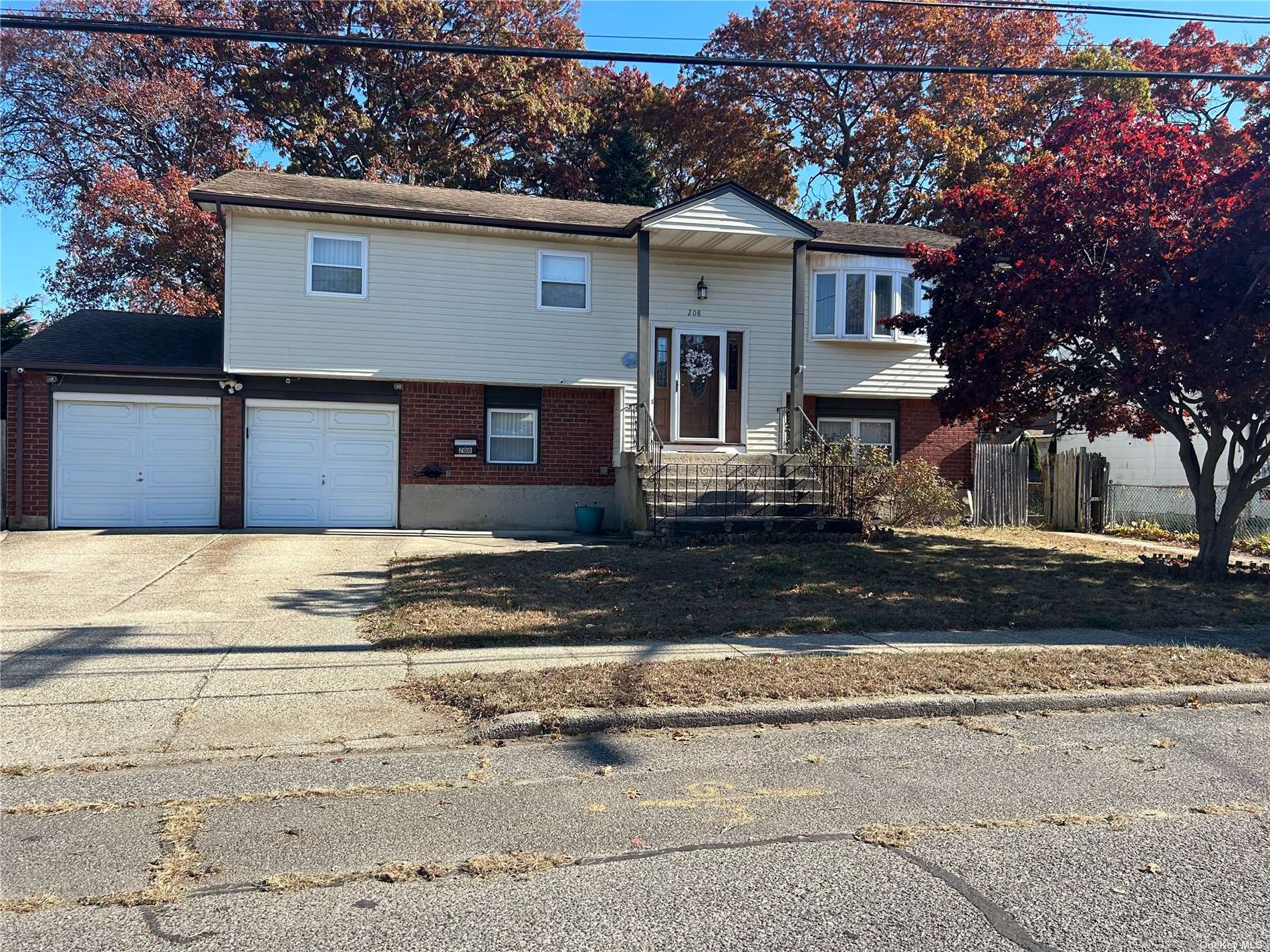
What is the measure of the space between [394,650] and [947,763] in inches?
177

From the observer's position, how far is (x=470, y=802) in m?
4.76

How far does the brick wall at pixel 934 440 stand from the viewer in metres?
20.4

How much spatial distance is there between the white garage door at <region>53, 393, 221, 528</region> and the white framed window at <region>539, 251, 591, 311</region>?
6.22 m

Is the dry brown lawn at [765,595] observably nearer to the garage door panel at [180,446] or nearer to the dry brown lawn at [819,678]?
the dry brown lawn at [819,678]

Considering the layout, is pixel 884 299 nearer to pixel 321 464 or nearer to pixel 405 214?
pixel 405 214

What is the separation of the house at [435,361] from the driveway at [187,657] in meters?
3.71

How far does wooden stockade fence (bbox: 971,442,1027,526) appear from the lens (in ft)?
66.8

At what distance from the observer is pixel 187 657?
24.4 ft

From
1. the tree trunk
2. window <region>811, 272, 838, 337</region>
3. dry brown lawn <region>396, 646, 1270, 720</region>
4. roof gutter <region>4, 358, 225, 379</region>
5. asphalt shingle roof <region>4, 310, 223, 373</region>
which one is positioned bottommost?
dry brown lawn <region>396, 646, 1270, 720</region>

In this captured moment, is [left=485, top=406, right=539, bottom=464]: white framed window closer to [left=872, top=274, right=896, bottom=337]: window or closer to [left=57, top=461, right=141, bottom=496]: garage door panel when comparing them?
[left=57, top=461, right=141, bottom=496]: garage door panel

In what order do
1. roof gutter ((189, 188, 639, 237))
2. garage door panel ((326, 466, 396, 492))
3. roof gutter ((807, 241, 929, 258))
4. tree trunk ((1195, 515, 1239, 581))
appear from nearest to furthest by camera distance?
tree trunk ((1195, 515, 1239, 581))
roof gutter ((189, 188, 639, 237))
garage door panel ((326, 466, 396, 492))
roof gutter ((807, 241, 929, 258))

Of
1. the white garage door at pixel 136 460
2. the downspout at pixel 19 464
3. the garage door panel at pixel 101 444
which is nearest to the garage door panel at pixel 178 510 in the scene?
the white garage door at pixel 136 460

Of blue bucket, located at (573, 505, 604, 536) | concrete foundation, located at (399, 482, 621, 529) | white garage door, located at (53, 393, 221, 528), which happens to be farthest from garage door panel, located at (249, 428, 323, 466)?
blue bucket, located at (573, 505, 604, 536)

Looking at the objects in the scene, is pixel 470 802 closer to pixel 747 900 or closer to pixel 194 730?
pixel 747 900
